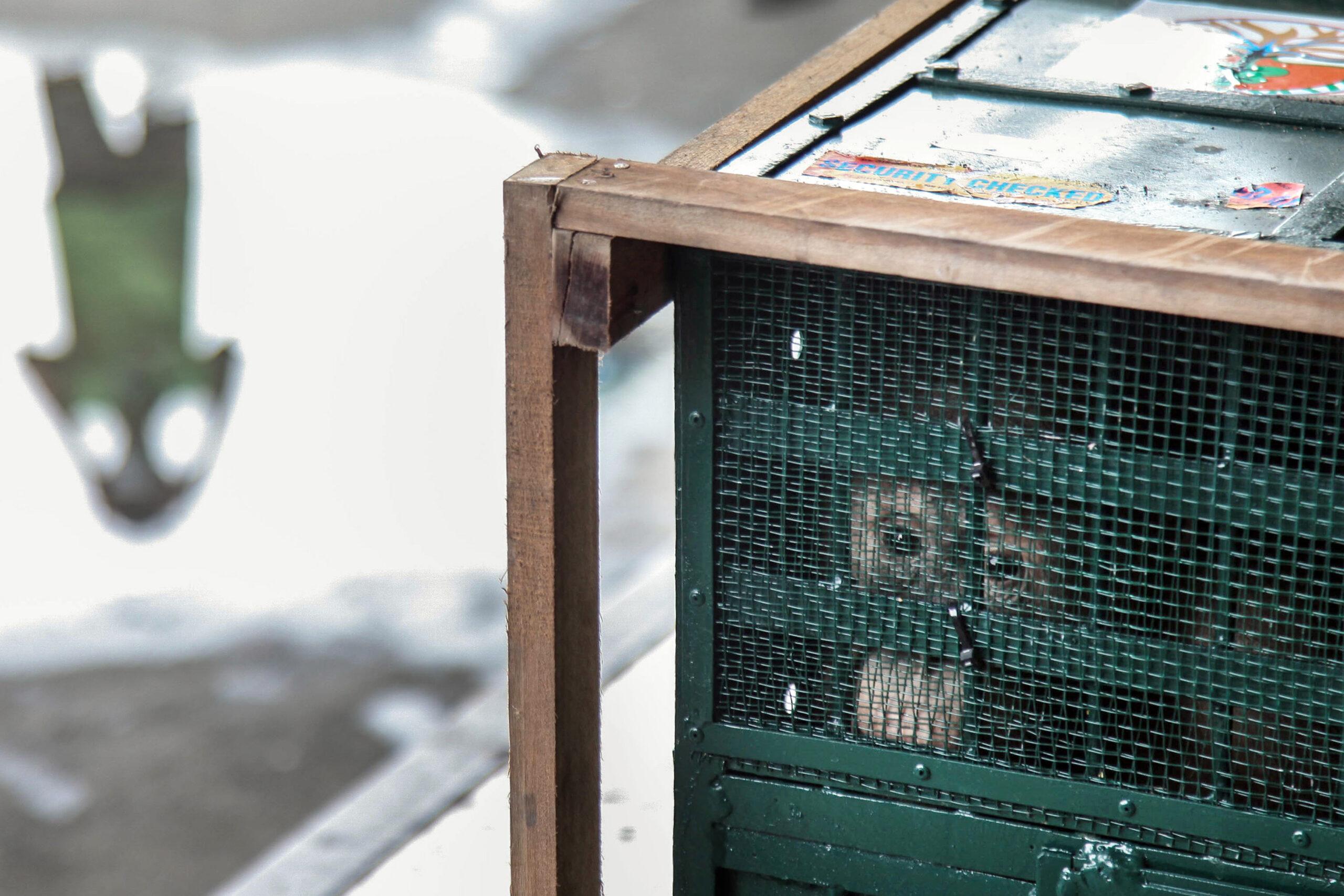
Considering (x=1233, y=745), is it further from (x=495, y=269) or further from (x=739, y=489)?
(x=495, y=269)

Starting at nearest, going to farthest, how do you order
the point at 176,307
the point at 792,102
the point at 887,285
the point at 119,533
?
1. the point at 887,285
2. the point at 792,102
3. the point at 119,533
4. the point at 176,307

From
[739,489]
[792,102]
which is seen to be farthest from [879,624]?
[792,102]

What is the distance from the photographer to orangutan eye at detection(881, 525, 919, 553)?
2.08 m

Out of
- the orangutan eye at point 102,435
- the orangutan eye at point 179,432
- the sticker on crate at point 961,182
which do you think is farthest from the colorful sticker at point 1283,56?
the orangutan eye at point 102,435

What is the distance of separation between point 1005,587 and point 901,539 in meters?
0.13

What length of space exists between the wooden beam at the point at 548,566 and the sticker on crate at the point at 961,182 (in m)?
0.33

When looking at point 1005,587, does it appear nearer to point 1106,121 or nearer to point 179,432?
point 1106,121

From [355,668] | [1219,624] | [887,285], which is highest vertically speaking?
[887,285]

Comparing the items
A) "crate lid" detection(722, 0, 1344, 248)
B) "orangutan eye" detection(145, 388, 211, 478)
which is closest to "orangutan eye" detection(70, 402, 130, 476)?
"orangutan eye" detection(145, 388, 211, 478)

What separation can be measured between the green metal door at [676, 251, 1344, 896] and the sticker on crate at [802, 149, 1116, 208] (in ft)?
0.42

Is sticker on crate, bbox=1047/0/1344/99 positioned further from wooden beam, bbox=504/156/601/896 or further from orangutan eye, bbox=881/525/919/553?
wooden beam, bbox=504/156/601/896

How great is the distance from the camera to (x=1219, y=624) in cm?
197

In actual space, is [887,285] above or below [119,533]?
above

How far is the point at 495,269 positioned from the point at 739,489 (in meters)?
3.90
